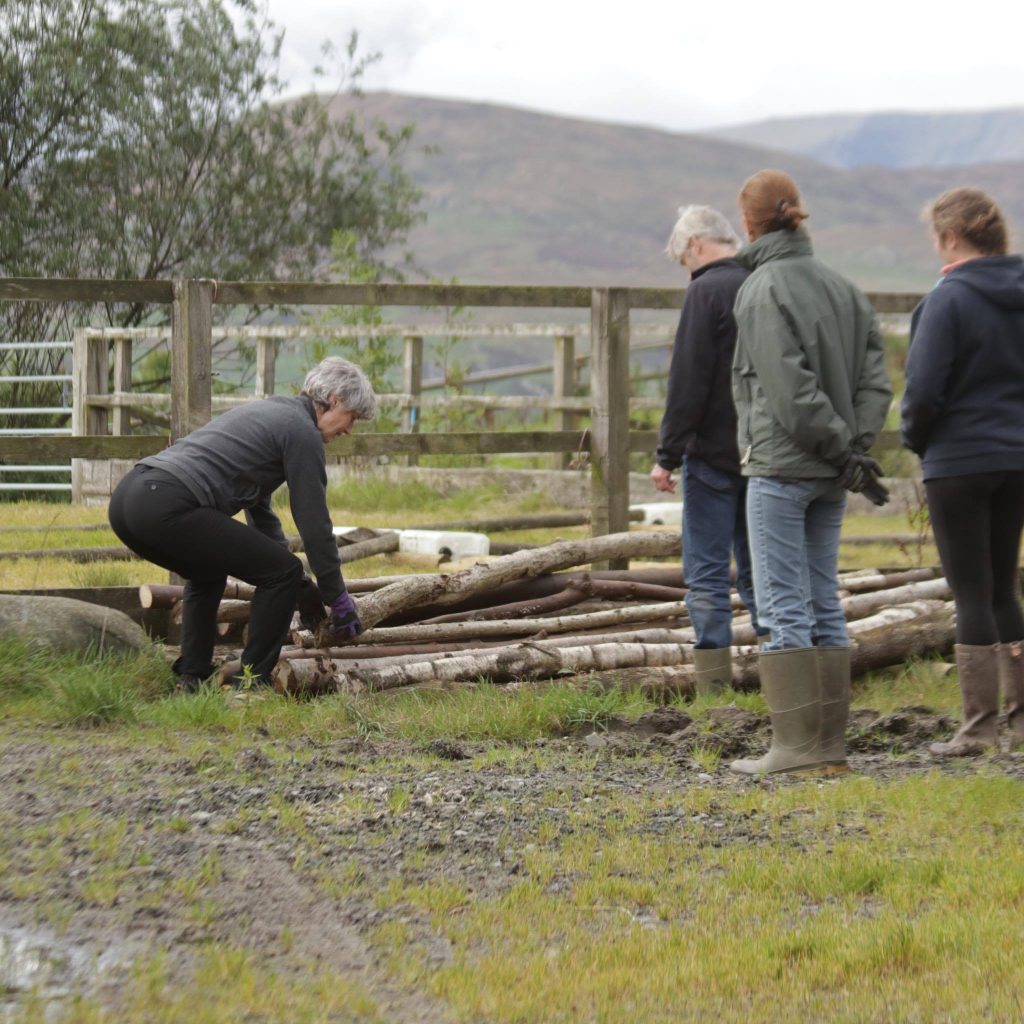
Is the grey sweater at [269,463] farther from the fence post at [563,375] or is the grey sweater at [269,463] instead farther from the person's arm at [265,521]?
the fence post at [563,375]

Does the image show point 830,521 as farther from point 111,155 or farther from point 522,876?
point 111,155

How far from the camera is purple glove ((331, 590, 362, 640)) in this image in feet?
21.4

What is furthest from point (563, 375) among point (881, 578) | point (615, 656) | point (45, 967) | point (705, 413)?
point (45, 967)

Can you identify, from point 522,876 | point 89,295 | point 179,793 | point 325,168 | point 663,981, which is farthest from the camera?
point 325,168

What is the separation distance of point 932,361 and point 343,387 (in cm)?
236

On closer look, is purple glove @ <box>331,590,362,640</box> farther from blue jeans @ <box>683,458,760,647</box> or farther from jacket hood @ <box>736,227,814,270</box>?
jacket hood @ <box>736,227,814,270</box>

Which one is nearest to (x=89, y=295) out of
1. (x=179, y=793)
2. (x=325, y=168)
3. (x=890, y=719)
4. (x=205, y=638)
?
(x=205, y=638)

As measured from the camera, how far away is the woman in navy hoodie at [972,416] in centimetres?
550

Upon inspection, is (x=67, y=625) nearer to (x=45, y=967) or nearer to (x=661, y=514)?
(x=45, y=967)

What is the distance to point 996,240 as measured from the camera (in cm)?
558

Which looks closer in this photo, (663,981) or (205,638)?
(663,981)

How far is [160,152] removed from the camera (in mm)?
18188

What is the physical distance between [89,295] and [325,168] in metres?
12.9

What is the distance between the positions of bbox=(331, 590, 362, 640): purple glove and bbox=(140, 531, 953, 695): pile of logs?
16 cm
